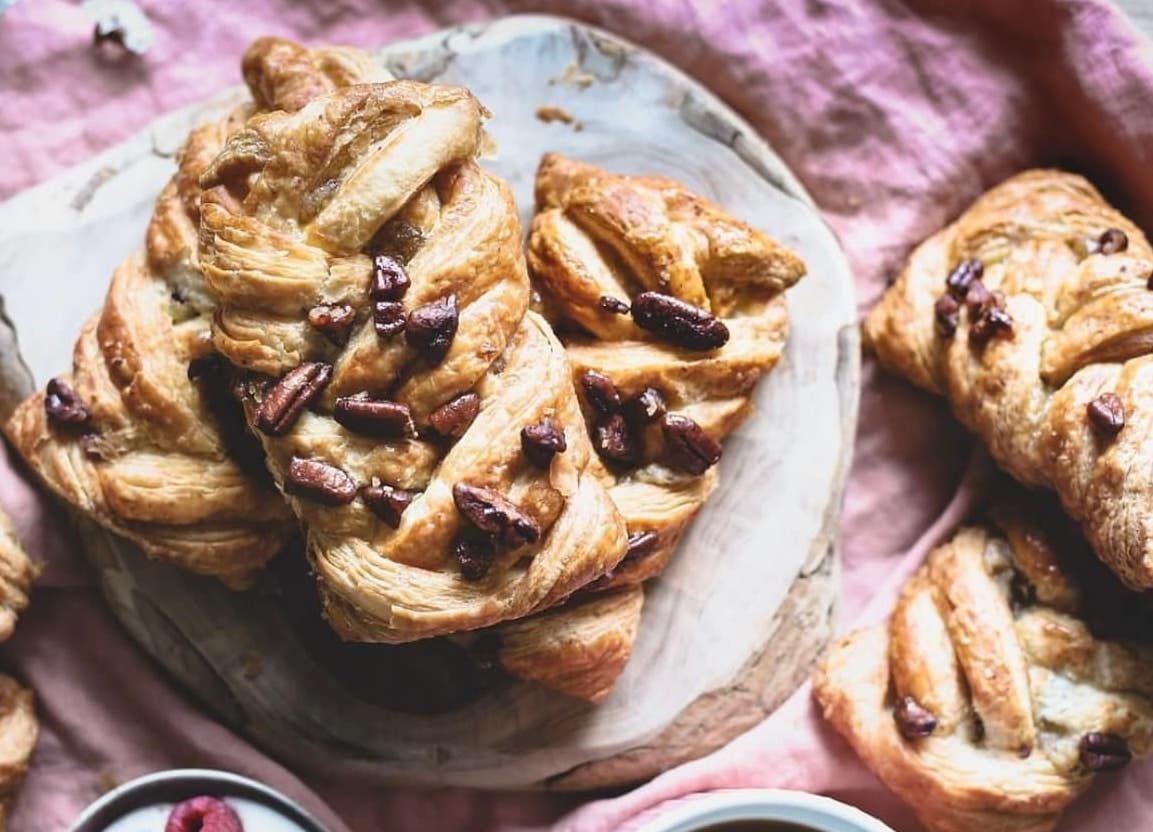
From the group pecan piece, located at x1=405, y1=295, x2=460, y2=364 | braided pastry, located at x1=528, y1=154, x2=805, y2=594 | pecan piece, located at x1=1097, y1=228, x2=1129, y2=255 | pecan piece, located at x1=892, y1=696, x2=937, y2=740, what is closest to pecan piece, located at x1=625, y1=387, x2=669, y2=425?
braided pastry, located at x1=528, y1=154, x2=805, y2=594

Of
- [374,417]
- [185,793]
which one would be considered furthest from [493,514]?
[185,793]

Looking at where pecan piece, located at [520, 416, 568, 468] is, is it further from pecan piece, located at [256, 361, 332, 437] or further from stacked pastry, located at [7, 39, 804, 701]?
pecan piece, located at [256, 361, 332, 437]

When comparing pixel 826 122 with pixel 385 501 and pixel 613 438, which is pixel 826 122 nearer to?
pixel 613 438

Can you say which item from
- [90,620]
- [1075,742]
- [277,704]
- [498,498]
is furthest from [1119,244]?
[90,620]

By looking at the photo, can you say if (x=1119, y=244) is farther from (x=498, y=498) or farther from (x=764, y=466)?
(x=498, y=498)

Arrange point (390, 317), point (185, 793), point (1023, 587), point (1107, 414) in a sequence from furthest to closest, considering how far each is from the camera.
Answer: point (1023, 587) < point (185, 793) < point (1107, 414) < point (390, 317)

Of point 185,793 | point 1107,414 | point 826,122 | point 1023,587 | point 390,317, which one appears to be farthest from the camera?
point 826,122
